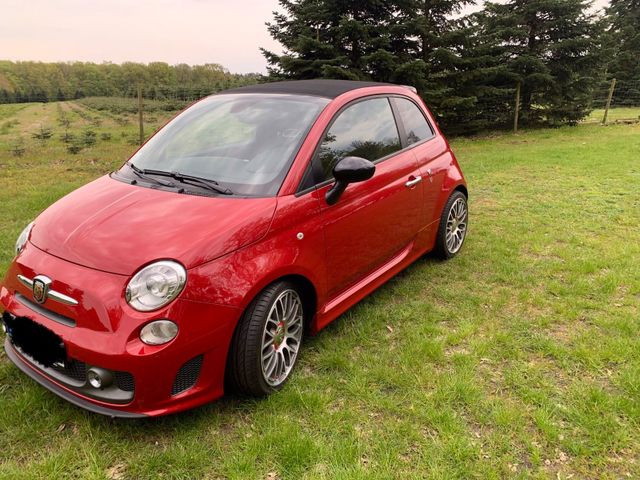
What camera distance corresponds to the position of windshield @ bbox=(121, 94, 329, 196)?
2811 millimetres

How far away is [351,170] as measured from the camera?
2.82 metres

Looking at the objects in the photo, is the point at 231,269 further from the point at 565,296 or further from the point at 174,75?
the point at 174,75

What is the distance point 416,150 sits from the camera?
4.01 metres

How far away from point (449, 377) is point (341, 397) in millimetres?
674

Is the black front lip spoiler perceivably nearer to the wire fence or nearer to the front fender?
the front fender

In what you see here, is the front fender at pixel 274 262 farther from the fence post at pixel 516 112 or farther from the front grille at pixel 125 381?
the fence post at pixel 516 112

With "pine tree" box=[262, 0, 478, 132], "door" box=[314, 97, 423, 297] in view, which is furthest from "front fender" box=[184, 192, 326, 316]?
"pine tree" box=[262, 0, 478, 132]

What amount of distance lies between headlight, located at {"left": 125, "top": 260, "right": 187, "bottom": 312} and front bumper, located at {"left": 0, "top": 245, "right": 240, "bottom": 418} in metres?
0.04

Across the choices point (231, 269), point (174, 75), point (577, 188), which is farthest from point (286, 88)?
point (174, 75)

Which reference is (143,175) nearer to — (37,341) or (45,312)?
(45,312)

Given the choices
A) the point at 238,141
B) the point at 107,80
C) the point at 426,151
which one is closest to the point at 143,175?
the point at 238,141

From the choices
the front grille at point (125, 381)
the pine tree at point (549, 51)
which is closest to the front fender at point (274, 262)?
the front grille at point (125, 381)

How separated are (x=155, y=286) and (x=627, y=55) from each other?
35.0 metres

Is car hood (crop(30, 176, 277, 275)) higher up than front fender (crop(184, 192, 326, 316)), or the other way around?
car hood (crop(30, 176, 277, 275))
